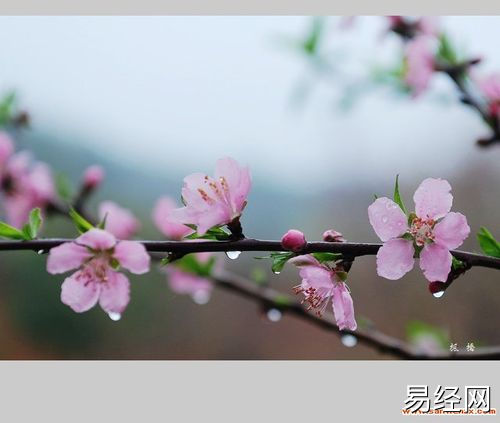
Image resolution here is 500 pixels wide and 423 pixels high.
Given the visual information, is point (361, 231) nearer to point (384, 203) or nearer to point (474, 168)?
point (474, 168)

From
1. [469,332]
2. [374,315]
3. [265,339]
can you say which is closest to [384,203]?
[469,332]

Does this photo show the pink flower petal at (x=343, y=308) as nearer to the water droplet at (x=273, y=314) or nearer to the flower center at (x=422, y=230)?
the flower center at (x=422, y=230)

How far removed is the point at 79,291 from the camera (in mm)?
671

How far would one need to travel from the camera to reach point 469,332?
1.98 metres

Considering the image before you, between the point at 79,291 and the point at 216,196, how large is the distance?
0.18 meters

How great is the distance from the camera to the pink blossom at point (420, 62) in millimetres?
1031

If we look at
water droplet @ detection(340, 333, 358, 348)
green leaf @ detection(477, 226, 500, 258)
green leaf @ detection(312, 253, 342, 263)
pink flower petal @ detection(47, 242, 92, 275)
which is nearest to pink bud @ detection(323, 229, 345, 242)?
green leaf @ detection(312, 253, 342, 263)

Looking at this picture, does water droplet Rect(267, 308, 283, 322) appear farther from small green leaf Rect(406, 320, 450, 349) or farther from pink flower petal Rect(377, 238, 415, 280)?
pink flower petal Rect(377, 238, 415, 280)

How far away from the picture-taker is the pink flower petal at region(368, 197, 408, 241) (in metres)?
0.60

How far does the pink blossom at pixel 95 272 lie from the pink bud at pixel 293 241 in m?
0.15

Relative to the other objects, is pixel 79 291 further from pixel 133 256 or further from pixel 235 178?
pixel 235 178

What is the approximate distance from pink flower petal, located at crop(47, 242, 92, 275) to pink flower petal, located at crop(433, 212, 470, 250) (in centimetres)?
35

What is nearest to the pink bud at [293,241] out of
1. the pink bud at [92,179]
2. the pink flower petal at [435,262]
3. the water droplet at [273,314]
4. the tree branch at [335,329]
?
the pink flower petal at [435,262]
